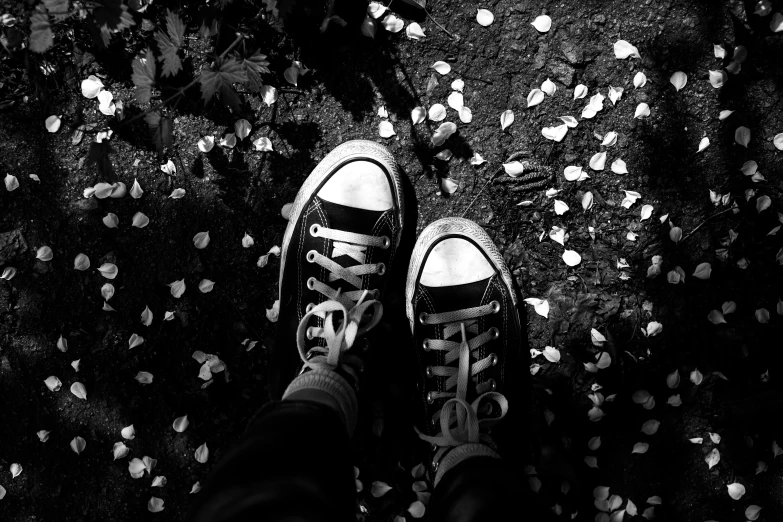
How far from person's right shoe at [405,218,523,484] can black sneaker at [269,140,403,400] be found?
0.15 m

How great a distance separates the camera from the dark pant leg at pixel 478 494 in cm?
127

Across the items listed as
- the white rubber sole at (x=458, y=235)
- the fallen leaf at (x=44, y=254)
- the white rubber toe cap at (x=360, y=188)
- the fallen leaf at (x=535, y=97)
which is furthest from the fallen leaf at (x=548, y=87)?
the fallen leaf at (x=44, y=254)

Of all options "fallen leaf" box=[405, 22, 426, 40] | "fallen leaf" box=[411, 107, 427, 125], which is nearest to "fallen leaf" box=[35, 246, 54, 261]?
"fallen leaf" box=[411, 107, 427, 125]

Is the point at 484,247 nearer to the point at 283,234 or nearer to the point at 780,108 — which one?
the point at 283,234

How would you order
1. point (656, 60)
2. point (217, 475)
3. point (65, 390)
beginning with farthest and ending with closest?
1. point (65, 390)
2. point (656, 60)
3. point (217, 475)

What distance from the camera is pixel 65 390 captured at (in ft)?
6.16

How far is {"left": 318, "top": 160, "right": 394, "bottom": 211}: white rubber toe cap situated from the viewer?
1750 mm

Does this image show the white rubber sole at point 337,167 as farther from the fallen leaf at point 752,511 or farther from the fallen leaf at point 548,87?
the fallen leaf at point 752,511

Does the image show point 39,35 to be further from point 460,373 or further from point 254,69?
point 460,373

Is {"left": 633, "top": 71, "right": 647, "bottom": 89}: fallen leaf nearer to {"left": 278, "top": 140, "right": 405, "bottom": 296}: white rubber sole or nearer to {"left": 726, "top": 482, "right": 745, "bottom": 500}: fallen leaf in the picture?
{"left": 278, "top": 140, "right": 405, "bottom": 296}: white rubber sole

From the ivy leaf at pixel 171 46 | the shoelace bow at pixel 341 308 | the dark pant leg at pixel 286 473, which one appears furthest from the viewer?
the shoelace bow at pixel 341 308

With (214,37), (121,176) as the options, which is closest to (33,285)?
(121,176)

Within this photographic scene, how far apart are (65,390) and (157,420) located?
36 centimetres

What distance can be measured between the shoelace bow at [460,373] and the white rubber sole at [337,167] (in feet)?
1.31
